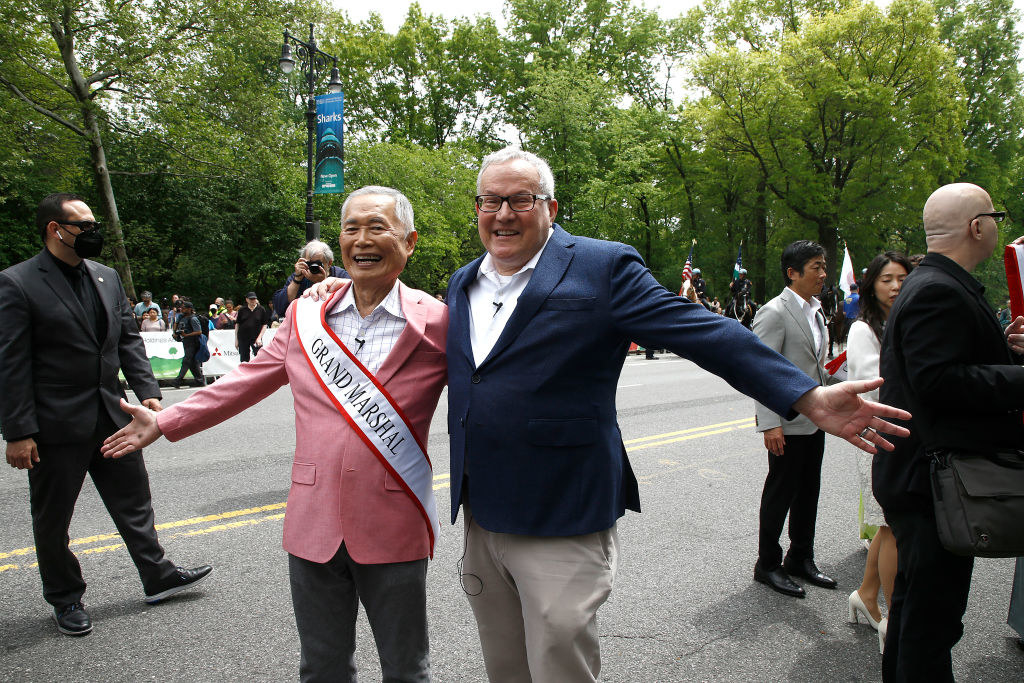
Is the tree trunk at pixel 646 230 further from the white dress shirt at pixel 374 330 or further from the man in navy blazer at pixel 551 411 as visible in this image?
the man in navy blazer at pixel 551 411

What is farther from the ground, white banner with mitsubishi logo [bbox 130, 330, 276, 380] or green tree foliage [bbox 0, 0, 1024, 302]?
green tree foliage [bbox 0, 0, 1024, 302]

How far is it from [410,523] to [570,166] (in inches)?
1170

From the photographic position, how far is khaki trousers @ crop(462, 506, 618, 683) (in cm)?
202

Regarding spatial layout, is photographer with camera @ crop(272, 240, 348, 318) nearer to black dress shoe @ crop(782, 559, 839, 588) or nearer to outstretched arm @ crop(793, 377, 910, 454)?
black dress shoe @ crop(782, 559, 839, 588)

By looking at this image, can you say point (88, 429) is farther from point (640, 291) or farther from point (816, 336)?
point (816, 336)

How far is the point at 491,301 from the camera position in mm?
2332

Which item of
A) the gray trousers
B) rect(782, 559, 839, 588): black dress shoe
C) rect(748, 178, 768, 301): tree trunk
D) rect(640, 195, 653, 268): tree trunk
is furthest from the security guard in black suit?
rect(748, 178, 768, 301): tree trunk

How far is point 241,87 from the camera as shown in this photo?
2228cm

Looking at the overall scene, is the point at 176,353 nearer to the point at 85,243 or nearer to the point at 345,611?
the point at 85,243

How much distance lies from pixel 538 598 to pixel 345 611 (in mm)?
708

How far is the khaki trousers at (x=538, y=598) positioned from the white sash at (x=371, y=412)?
0.22 meters

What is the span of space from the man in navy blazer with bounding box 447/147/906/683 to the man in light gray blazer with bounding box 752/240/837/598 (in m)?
2.26

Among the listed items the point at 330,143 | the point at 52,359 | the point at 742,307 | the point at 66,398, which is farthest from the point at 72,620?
the point at 742,307

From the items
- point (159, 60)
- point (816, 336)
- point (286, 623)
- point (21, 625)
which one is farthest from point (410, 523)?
point (159, 60)
